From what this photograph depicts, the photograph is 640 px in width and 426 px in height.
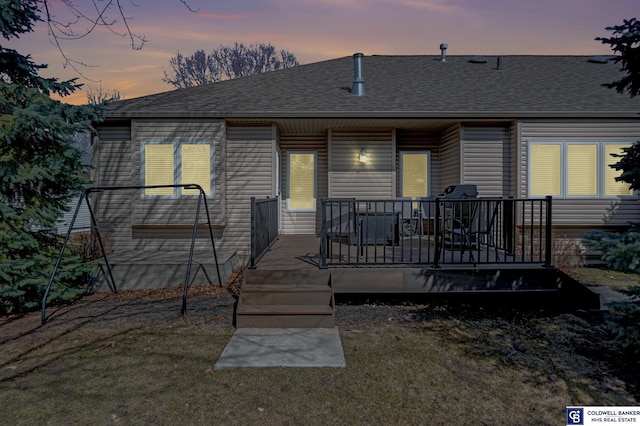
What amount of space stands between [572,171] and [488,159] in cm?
182

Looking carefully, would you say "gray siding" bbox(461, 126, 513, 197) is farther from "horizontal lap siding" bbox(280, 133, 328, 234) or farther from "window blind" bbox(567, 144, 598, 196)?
"horizontal lap siding" bbox(280, 133, 328, 234)

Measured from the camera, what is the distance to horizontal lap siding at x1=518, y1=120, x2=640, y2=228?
906 cm

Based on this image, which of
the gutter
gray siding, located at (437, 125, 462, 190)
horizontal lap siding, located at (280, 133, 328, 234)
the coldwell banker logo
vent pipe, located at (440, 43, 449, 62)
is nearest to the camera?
the coldwell banker logo

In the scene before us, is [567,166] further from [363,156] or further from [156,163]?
[156,163]

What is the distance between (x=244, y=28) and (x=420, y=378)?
332 inches

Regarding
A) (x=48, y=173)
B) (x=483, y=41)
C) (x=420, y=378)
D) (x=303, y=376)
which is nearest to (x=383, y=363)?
(x=420, y=378)

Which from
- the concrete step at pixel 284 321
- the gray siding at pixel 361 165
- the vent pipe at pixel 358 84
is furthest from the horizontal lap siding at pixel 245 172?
the concrete step at pixel 284 321

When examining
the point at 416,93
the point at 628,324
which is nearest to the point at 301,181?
the point at 416,93

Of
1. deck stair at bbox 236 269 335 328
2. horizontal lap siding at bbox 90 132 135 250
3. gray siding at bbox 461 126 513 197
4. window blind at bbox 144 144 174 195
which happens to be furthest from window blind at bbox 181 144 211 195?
gray siding at bbox 461 126 513 197

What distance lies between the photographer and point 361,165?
10.2 meters

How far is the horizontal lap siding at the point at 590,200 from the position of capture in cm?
906

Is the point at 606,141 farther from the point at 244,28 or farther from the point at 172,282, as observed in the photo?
the point at 172,282

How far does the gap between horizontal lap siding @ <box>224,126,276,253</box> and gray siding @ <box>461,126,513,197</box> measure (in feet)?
14.8

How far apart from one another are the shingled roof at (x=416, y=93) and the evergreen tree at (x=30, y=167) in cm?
279
